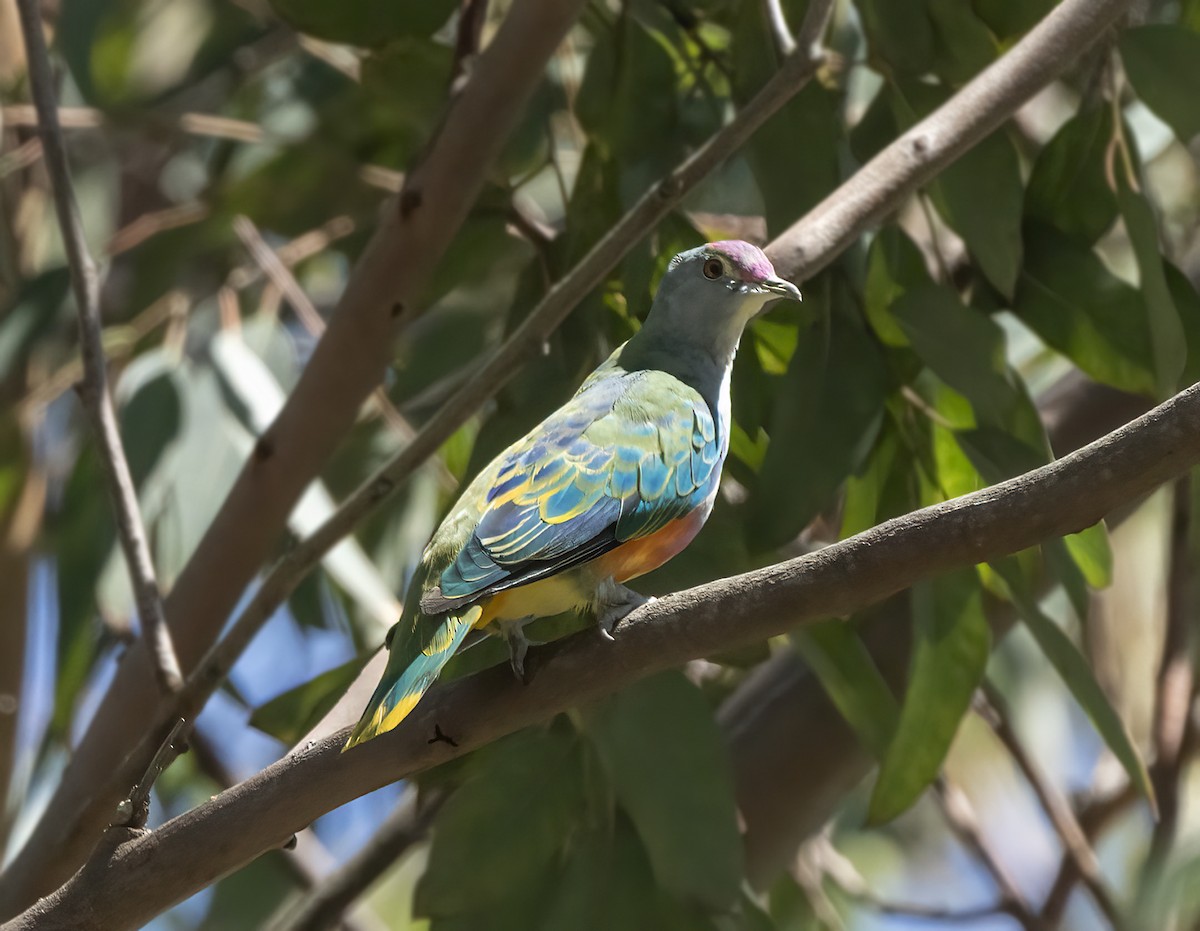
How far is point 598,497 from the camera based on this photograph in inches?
89.1

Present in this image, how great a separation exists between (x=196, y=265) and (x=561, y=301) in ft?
9.24

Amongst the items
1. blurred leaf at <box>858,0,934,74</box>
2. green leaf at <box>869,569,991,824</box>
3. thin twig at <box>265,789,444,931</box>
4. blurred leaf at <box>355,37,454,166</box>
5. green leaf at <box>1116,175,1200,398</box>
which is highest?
blurred leaf at <box>355,37,454,166</box>

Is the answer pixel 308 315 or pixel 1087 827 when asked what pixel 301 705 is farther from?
pixel 1087 827

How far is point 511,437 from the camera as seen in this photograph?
282 centimetres

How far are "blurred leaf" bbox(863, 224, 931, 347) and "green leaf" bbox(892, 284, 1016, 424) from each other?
0.31ft

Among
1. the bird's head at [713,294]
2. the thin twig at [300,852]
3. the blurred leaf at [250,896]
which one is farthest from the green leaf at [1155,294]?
Answer: the blurred leaf at [250,896]

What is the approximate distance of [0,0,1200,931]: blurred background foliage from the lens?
8.56 ft

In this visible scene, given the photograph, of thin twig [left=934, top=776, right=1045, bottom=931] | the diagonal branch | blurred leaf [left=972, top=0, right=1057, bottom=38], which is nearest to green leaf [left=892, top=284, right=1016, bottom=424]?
blurred leaf [left=972, top=0, right=1057, bottom=38]

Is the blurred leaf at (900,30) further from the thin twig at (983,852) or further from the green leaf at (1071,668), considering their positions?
the thin twig at (983,852)

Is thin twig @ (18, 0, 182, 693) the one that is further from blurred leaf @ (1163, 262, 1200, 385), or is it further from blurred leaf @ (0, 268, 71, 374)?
blurred leaf @ (1163, 262, 1200, 385)

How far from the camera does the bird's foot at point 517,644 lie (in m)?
1.96

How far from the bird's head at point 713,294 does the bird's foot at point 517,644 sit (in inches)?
27.6

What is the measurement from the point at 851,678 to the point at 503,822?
26.0 inches

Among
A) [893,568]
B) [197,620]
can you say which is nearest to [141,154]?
[197,620]
